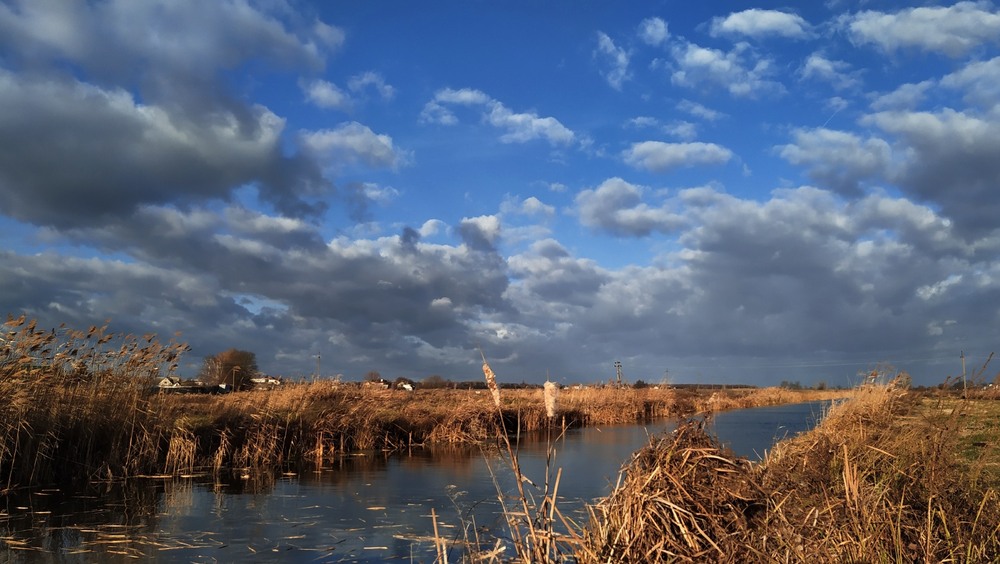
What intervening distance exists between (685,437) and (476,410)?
61.0 ft

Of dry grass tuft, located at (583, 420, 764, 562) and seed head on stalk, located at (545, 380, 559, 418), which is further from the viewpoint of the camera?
dry grass tuft, located at (583, 420, 764, 562)

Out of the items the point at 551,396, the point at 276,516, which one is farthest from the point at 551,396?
the point at 276,516

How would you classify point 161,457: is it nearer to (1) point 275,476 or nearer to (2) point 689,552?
(1) point 275,476

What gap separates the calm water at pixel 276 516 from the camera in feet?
26.2

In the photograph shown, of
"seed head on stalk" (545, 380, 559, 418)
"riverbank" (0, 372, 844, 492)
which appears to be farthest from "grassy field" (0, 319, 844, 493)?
"seed head on stalk" (545, 380, 559, 418)

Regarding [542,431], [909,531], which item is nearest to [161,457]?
[909,531]

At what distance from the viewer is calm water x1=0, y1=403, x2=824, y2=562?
7980 millimetres

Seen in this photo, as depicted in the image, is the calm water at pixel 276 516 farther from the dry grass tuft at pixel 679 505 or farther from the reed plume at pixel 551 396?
the reed plume at pixel 551 396

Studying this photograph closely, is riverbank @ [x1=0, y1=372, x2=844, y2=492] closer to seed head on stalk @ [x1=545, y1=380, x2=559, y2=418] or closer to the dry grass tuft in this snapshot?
the dry grass tuft

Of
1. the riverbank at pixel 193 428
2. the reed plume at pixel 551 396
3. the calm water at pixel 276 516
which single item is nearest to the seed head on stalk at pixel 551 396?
the reed plume at pixel 551 396

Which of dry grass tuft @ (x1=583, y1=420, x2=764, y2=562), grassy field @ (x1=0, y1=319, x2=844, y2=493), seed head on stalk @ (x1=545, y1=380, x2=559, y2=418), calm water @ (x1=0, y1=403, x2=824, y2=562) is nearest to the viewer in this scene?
seed head on stalk @ (x1=545, y1=380, x2=559, y2=418)

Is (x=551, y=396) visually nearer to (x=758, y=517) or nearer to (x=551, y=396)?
(x=551, y=396)

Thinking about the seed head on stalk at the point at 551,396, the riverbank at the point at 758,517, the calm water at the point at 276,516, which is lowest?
the calm water at the point at 276,516

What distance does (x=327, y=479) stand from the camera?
1399 cm
